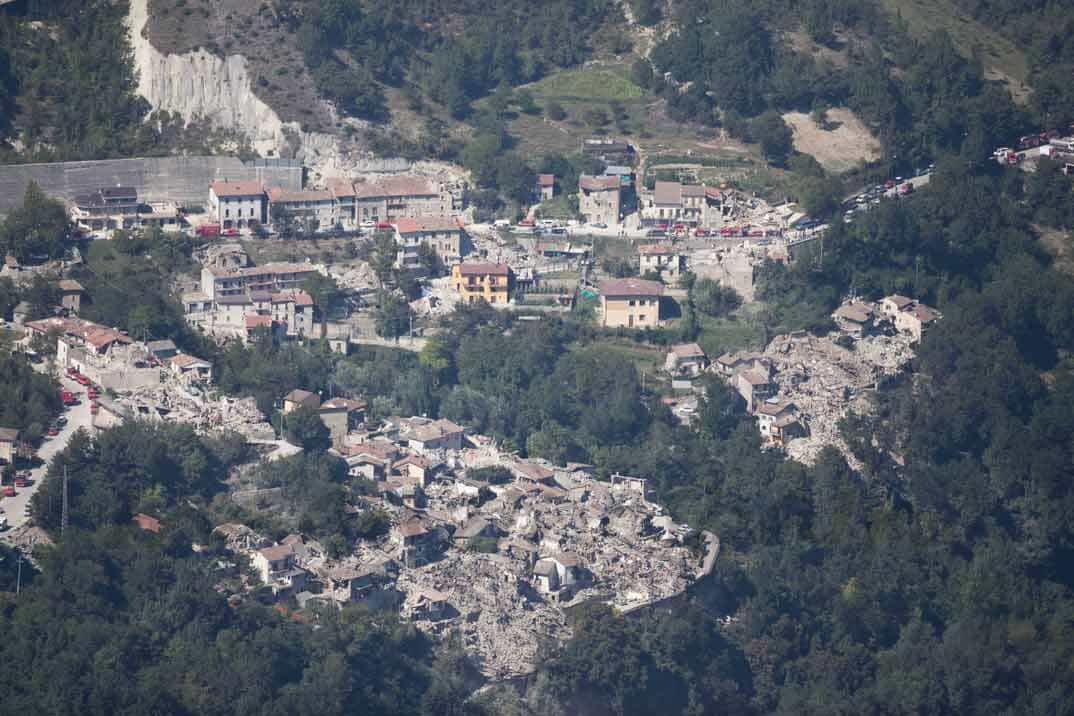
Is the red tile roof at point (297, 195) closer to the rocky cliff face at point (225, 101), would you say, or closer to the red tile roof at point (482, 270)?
the rocky cliff face at point (225, 101)

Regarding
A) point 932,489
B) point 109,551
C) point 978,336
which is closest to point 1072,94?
point 978,336

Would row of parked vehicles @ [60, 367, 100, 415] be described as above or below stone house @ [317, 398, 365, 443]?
above

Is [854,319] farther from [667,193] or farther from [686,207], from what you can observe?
[667,193]

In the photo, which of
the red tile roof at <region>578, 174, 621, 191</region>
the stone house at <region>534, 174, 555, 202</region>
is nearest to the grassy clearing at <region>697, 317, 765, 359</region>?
the red tile roof at <region>578, 174, 621, 191</region>

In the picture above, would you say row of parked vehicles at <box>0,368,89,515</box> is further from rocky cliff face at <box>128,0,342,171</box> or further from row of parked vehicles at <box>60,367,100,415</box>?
rocky cliff face at <box>128,0,342,171</box>

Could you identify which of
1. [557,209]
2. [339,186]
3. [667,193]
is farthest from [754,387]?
[339,186]

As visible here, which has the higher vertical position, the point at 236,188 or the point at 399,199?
the point at 236,188
